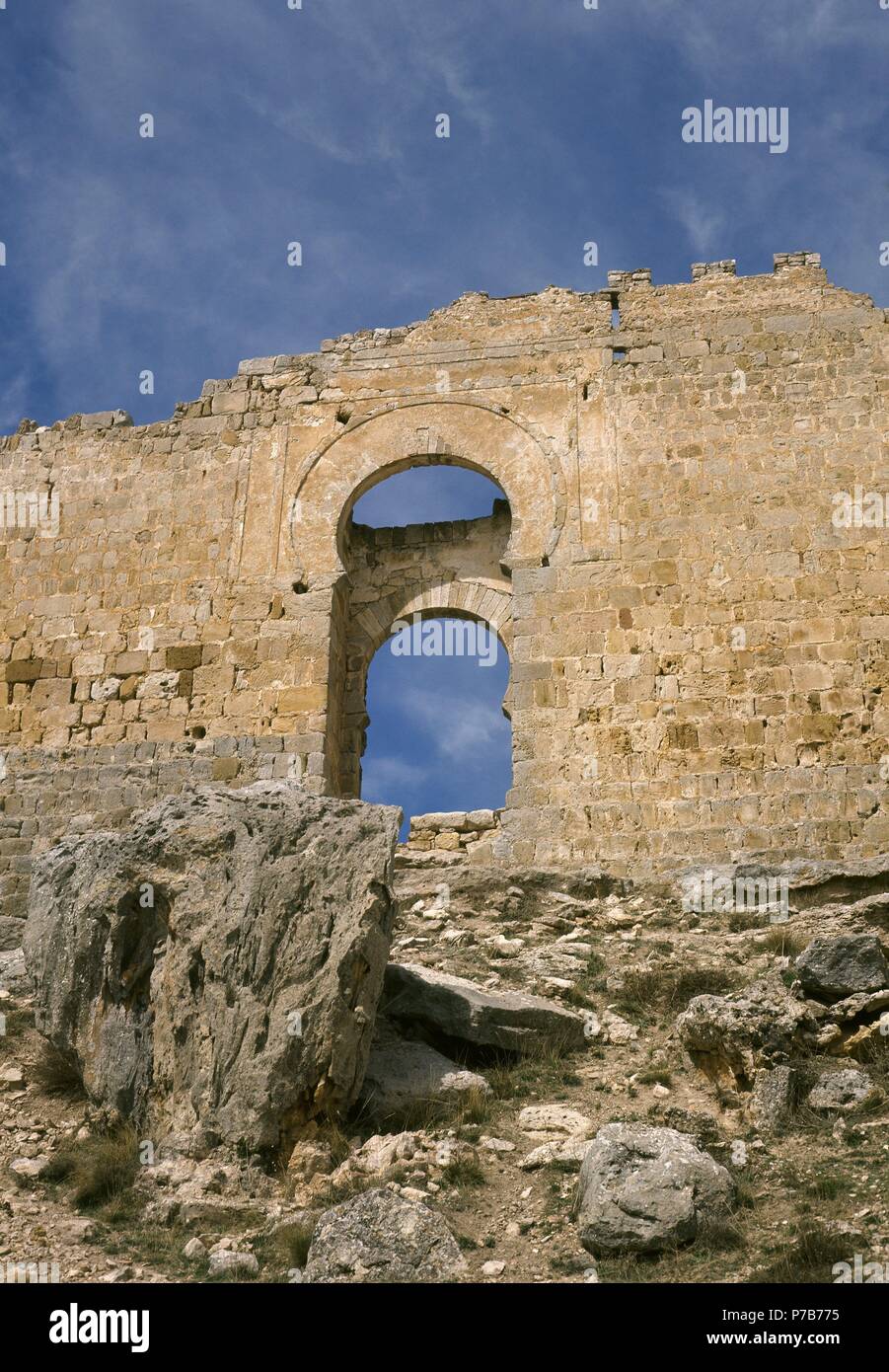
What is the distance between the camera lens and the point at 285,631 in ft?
44.0

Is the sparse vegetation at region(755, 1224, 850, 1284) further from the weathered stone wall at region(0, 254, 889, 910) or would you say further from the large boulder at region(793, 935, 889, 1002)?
the weathered stone wall at region(0, 254, 889, 910)

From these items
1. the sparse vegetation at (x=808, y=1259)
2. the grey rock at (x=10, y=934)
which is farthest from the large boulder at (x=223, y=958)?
the grey rock at (x=10, y=934)

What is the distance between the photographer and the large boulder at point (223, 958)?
7.95m

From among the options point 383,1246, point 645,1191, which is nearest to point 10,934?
point 383,1246

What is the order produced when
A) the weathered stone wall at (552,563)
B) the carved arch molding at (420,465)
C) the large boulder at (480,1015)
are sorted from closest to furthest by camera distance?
1. the large boulder at (480,1015)
2. the weathered stone wall at (552,563)
3. the carved arch molding at (420,465)

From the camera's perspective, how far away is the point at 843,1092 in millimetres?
7559

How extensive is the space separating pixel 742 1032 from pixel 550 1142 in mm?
1218

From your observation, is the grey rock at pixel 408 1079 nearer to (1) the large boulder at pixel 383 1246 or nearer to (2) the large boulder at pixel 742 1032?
(2) the large boulder at pixel 742 1032

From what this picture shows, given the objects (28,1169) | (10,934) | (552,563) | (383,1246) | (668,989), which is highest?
(552,563)

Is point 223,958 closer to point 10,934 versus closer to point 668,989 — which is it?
point 668,989

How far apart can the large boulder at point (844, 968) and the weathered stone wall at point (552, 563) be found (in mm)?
3196

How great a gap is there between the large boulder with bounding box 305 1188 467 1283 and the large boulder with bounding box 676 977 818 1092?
2132mm

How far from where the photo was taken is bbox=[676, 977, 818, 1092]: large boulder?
793 centimetres
